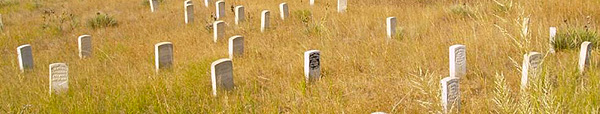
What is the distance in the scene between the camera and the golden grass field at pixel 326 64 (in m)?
3.62

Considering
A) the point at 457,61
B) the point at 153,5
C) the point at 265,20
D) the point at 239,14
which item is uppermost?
the point at 153,5

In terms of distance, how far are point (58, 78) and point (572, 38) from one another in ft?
14.0

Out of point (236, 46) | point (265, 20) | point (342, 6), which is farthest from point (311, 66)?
point (342, 6)

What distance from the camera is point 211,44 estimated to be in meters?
6.85

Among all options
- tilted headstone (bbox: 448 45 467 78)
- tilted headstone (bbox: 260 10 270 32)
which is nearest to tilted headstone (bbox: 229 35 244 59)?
tilted headstone (bbox: 260 10 270 32)

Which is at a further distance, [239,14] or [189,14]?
[189,14]

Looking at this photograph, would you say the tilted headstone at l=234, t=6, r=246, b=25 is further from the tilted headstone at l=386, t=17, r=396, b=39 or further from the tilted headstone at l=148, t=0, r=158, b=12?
the tilted headstone at l=148, t=0, r=158, b=12

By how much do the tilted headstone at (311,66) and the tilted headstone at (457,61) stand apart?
3.41ft

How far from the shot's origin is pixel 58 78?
4.46 meters

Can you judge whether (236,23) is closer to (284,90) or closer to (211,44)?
(211,44)

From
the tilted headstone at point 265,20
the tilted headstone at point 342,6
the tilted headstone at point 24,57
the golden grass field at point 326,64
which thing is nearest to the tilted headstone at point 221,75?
the golden grass field at point 326,64

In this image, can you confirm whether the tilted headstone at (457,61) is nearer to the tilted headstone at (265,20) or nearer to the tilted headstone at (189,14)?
the tilted headstone at (265,20)

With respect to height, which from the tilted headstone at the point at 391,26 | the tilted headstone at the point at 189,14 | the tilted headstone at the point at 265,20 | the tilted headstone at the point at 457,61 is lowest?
the tilted headstone at the point at 457,61

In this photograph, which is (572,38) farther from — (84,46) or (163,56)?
(84,46)
